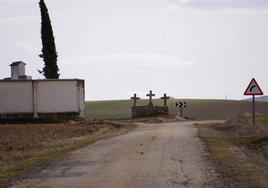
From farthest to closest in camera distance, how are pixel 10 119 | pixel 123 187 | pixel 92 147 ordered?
pixel 10 119
pixel 92 147
pixel 123 187

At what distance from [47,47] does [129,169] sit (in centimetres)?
4056

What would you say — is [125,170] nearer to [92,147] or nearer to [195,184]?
[195,184]

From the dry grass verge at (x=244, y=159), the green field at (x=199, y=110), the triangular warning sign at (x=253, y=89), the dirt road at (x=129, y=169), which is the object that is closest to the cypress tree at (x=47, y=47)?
the green field at (x=199, y=110)

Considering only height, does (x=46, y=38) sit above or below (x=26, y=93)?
above

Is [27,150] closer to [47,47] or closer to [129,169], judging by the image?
[129,169]

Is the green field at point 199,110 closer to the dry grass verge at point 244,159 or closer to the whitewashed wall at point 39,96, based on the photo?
the whitewashed wall at point 39,96

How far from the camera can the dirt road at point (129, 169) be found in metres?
12.7

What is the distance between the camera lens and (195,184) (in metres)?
12.6

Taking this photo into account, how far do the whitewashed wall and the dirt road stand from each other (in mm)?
23657

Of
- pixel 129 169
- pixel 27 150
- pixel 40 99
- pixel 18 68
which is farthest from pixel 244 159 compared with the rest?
pixel 18 68

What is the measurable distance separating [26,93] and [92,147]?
23.3m

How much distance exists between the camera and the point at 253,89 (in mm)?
28250

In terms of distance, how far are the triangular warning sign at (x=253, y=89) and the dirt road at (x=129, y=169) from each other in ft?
25.4

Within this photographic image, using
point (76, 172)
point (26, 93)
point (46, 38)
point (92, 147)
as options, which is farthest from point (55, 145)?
point (46, 38)
